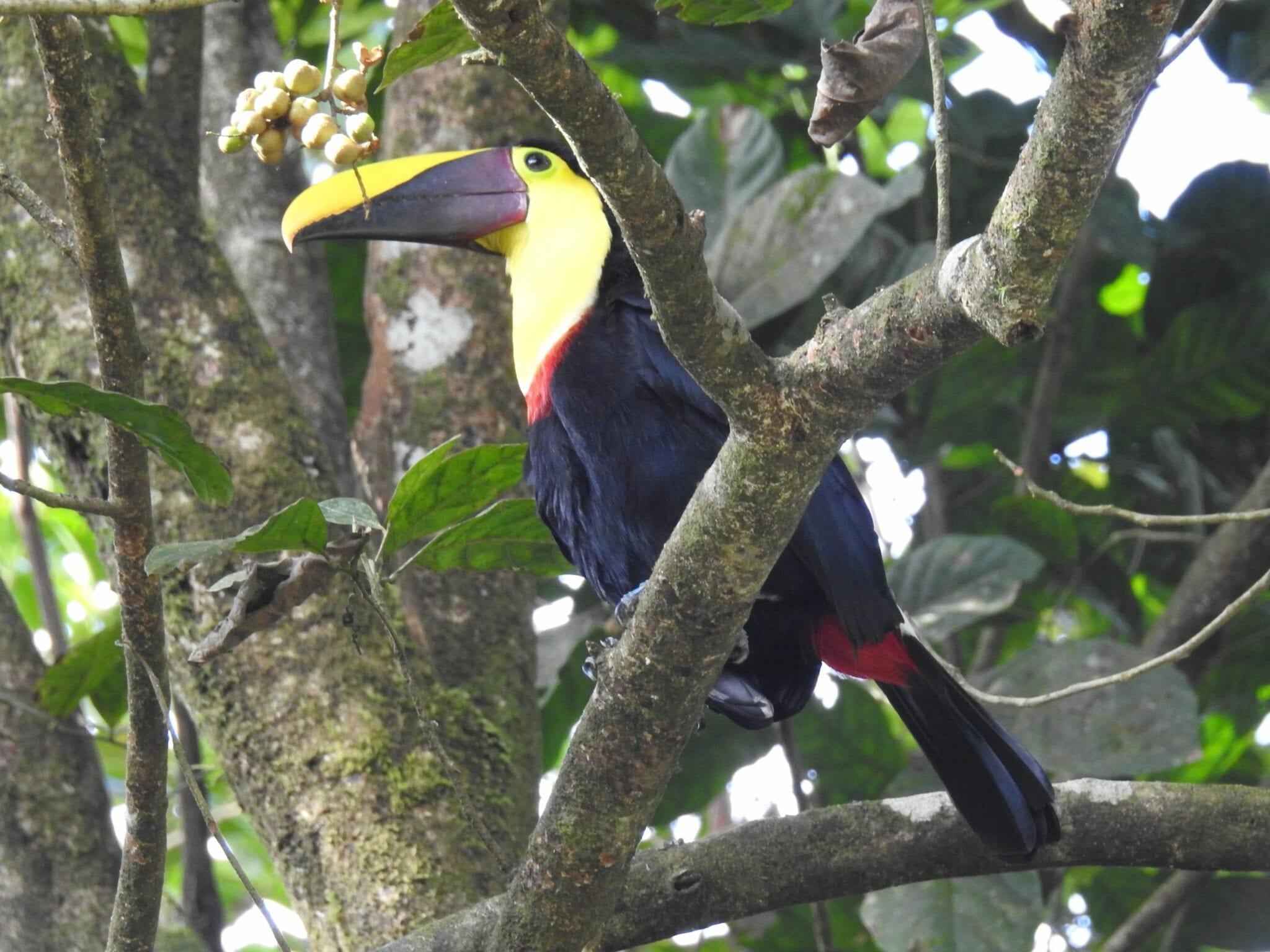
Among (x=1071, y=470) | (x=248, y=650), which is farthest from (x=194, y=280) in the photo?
(x=1071, y=470)

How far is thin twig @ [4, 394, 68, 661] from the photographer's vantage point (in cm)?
304

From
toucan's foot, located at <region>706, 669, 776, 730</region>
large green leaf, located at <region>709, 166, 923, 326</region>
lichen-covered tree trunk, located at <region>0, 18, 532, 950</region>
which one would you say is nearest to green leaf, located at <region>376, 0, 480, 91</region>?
lichen-covered tree trunk, located at <region>0, 18, 532, 950</region>

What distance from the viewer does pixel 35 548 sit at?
3145 mm

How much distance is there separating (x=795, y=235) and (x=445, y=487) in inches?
59.9

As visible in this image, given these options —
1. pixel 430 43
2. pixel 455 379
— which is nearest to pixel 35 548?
pixel 455 379

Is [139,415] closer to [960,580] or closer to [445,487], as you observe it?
[445,487]

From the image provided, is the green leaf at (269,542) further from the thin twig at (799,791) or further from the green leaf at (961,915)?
the green leaf at (961,915)

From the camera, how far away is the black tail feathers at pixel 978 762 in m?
2.09

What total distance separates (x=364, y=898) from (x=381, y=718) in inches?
11.7

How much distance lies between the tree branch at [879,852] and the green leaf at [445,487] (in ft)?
1.75

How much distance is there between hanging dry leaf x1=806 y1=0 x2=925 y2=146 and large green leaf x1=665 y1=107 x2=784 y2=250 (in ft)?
7.23

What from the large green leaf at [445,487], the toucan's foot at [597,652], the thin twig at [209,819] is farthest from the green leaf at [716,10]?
the thin twig at [209,819]

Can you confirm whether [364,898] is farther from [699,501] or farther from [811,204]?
[811,204]

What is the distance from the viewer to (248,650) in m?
2.39
